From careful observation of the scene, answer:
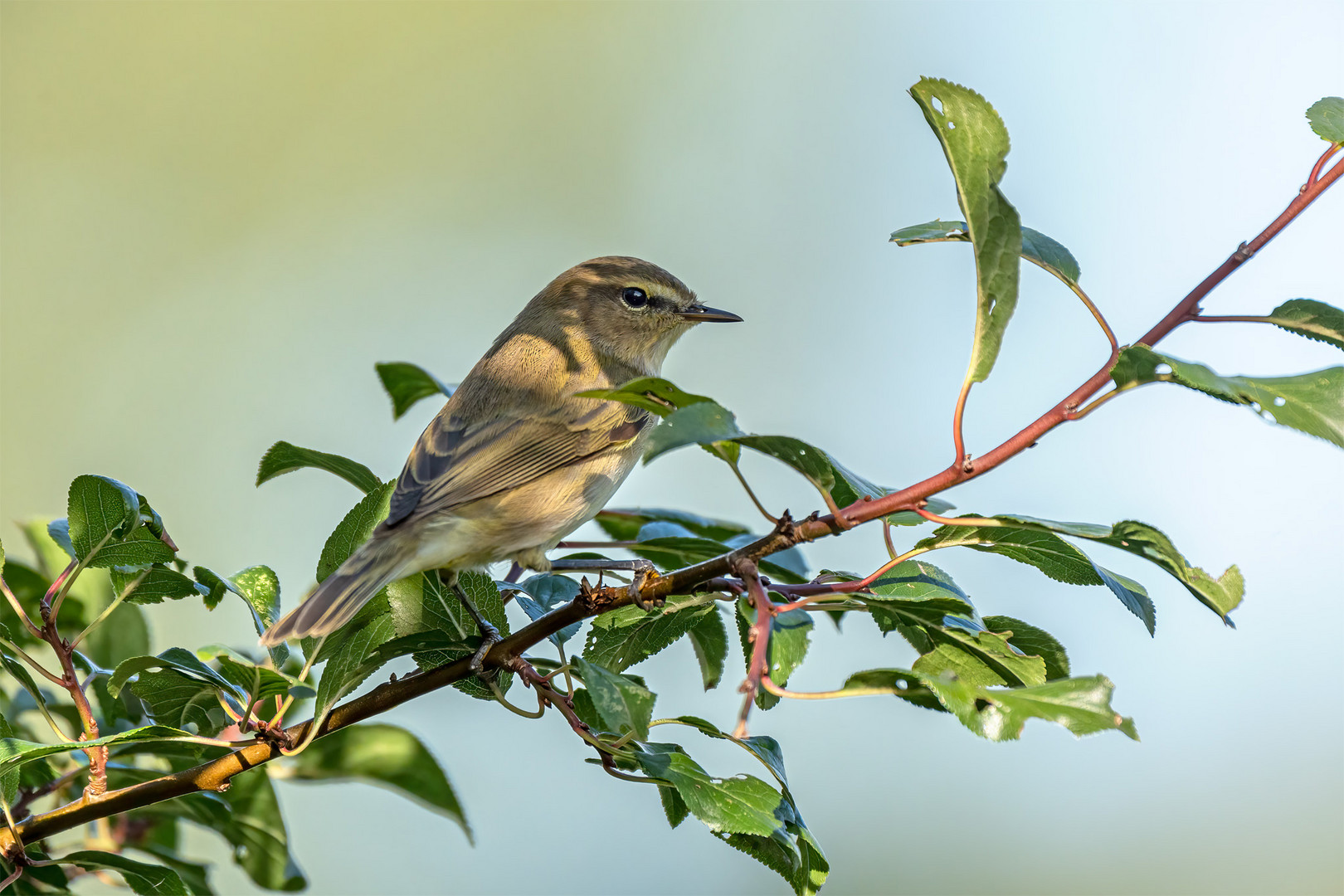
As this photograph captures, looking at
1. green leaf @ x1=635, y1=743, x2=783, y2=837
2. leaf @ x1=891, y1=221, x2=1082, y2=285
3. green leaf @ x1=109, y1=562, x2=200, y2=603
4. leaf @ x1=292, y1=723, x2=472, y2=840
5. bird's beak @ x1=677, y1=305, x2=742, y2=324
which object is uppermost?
bird's beak @ x1=677, y1=305, x2=742, y2=324

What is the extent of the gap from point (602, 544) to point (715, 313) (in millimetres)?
1826

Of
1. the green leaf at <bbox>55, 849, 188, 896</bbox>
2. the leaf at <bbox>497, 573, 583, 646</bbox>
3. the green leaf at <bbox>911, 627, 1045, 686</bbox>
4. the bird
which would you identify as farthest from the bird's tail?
the green leaf at <bbox>911, 627, 1045, 686</bbox>

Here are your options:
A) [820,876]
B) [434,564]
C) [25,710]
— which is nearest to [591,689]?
[820,876]

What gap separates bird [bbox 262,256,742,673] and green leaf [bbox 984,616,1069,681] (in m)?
0.74

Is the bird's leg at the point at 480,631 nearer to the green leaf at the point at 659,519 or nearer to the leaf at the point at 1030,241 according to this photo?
the green leaf at the point at 659,519

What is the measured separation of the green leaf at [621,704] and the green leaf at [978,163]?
764mm

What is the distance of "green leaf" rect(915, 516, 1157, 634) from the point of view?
162 centimetres

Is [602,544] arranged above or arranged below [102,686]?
above

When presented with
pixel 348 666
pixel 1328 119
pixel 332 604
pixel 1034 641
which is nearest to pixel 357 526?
pixel 332 604

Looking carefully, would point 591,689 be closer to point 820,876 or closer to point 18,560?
point 820,876

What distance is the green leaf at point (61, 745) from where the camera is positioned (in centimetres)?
158

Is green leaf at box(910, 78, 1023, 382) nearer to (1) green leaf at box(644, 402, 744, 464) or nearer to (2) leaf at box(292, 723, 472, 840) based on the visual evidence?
(1) green leaf at box(644, 402, 744, 464)

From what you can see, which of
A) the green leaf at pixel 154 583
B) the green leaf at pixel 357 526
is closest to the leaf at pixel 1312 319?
the green leaf at pixel 357 526

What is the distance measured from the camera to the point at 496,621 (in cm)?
199
